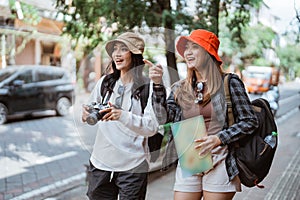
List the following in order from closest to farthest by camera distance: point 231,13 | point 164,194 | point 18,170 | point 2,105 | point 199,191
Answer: point 199,191, point 164,194, point 18,170, point 231,13, point 2,105

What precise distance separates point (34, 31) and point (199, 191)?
1392 cm

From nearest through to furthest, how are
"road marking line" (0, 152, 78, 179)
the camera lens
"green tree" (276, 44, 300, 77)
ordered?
the camera lens, "road marking line" (0, 152, 78, 179), "green tree" (276, 44, 300, 77)

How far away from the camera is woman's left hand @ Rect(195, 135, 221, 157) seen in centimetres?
180

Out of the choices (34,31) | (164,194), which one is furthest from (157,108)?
(34,31)

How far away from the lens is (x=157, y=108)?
1.88m

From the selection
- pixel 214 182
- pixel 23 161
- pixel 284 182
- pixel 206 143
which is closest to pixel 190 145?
pixel 206 143

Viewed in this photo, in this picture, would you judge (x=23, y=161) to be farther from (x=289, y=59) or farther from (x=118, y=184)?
(x=289, y=59)

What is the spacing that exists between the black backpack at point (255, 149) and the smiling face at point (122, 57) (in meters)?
0.50

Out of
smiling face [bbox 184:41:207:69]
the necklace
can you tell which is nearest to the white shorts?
the necklace

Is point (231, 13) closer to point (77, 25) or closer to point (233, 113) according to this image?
point (77, 25)

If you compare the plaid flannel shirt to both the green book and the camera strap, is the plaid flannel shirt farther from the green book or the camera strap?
the camera strap

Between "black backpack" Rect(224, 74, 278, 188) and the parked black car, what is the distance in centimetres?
768

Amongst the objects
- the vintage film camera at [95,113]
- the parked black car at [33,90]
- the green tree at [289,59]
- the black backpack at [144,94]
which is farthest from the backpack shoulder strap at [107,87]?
the green tree at [289,59]

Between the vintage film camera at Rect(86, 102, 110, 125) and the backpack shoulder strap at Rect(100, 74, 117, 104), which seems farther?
the backpack shoulder strap at Rect(100, 74, 117, 104)
